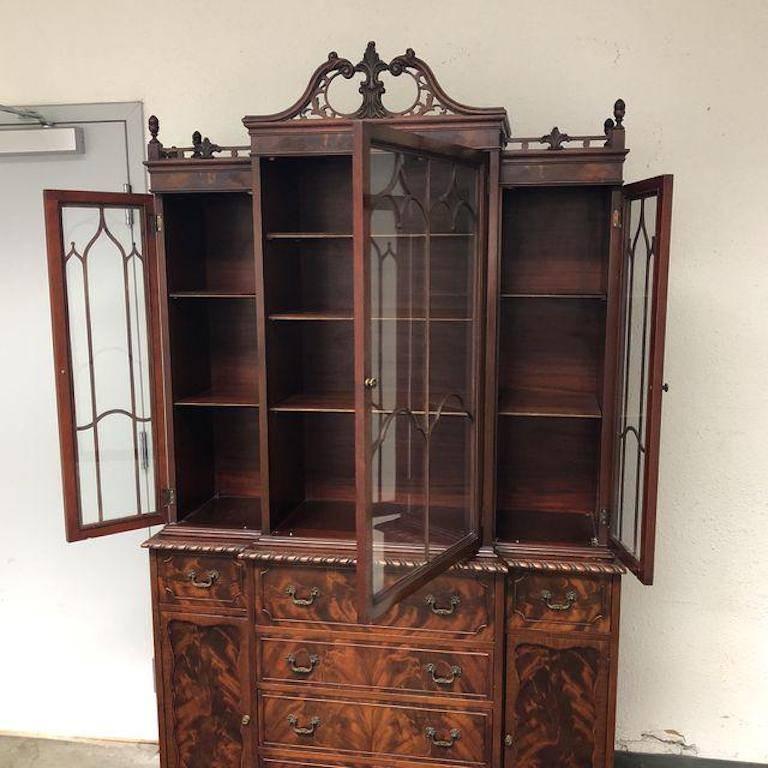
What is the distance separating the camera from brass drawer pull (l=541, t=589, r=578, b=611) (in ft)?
5.31

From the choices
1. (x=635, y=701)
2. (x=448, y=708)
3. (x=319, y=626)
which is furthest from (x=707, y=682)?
(x=319, y=626)

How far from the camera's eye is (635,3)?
180 cm

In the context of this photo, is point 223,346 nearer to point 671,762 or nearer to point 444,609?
point 444,609

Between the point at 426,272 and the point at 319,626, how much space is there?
834 mm

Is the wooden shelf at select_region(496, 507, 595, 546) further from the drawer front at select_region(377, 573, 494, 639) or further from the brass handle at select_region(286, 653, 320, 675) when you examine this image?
the brass handle at select_region(286, 653, 320, 675)

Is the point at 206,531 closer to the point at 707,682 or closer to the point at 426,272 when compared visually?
the point at 426,272

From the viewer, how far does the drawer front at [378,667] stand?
5.41 ft

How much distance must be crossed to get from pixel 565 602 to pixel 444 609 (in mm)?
262

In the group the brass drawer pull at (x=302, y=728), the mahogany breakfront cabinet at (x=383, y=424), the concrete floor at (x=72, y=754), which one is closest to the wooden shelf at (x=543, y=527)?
the mahogany breakfront cabinet at (x=383, y=424)

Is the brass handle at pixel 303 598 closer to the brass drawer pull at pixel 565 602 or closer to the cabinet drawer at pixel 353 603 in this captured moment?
the cabinet drawer at pixel 353 603

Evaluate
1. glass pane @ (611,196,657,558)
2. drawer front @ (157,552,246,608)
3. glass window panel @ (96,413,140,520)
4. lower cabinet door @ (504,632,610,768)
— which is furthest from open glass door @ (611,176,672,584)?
glass window panel @ (96,413,140,520)

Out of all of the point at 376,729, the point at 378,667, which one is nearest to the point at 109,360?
the point at 378,667

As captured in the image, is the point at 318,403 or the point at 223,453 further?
the point at 223,453

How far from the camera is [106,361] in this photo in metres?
1.80
